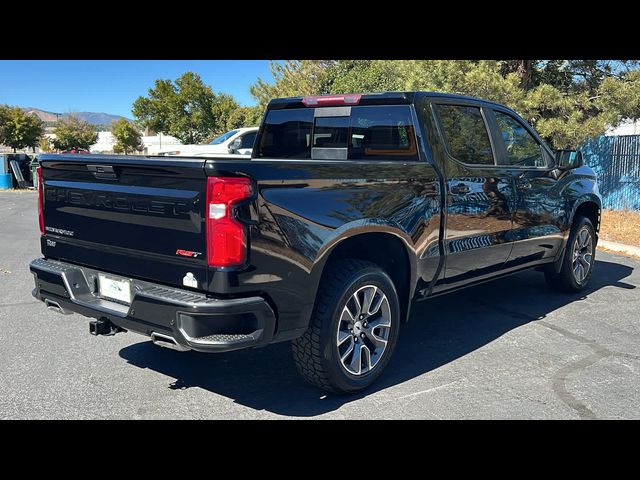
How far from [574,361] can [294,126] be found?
3071 mm

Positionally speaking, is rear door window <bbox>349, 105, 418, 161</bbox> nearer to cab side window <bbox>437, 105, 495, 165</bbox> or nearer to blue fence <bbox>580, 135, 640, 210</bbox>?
cab side window <bbox>437, 105, 495, 165</bbox>

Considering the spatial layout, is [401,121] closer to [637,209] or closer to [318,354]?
[318,354]

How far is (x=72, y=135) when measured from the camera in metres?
61.8

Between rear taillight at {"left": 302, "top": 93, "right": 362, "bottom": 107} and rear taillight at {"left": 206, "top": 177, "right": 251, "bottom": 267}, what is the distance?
2.10 metres

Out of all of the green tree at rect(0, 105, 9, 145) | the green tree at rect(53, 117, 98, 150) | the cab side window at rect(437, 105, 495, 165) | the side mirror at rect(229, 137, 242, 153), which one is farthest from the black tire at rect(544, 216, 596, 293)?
the green tree at rect(53, 117, 98, 150)

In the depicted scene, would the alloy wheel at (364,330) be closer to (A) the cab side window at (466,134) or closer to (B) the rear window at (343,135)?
(B) the rear window at (343,135)

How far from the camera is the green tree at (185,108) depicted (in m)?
47.8

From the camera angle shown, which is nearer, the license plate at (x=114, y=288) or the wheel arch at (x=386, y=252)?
the license plate at (x=114, y=288)

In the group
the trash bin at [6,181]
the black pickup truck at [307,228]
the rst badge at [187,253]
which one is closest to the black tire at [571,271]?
the black pickup truck at [307,228]

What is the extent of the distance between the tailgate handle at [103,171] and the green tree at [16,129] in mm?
52709

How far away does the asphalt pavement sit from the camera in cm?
372

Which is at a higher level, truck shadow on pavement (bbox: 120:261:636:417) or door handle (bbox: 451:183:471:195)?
door handle (bbox: 451:183:471:195)

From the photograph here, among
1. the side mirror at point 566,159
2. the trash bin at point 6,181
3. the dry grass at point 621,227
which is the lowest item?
the trash bin at point 6,181
